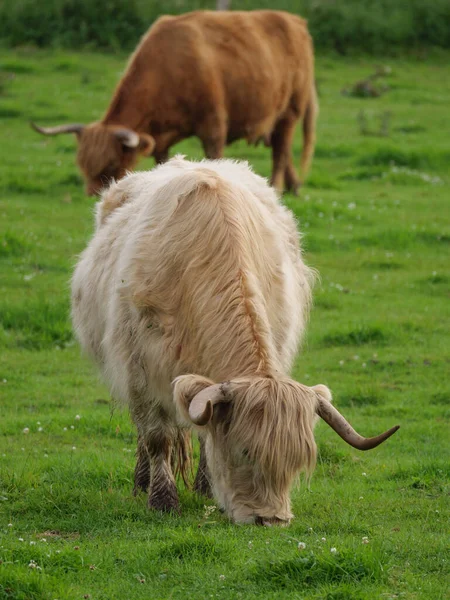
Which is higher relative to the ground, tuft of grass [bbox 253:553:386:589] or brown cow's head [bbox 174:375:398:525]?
brown cow's head [bbox 174:375:398:525]

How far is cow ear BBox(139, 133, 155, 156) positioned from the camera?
13508 millimetres

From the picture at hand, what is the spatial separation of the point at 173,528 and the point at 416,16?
22.3 m

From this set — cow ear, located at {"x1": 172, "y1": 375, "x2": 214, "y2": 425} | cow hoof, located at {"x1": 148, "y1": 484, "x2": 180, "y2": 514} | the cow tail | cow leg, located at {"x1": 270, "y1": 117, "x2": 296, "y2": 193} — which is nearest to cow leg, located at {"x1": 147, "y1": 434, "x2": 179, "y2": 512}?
cow hoof, located at {"x1": 148, "y1": 484, "x2": 180, "y2": 514}

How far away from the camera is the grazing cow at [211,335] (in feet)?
16.2

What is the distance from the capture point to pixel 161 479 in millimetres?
5945

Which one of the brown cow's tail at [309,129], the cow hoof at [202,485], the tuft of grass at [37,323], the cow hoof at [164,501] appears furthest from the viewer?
the brown cow's tail at [309,129]

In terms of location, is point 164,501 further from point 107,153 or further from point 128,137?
point 107,153

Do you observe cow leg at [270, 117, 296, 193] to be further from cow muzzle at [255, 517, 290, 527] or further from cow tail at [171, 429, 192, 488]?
cow muzzle at [255, 517, 290, 527]

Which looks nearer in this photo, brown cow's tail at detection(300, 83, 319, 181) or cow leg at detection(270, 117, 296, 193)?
cow leg at detection(270, 117, 296, 193)

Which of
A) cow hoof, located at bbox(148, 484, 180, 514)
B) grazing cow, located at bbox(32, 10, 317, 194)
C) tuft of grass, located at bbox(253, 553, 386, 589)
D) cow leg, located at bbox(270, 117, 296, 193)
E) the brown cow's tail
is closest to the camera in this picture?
tuft of grass, located at bbox(253, 553, 386, 589)

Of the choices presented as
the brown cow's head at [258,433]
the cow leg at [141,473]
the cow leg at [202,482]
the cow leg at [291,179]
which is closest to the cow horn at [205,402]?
the brown cow's head at [258,433]

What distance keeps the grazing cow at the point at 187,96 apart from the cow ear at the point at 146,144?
12 millimetres

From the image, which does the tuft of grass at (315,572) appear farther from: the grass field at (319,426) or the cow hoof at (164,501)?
the cow hoof at (164,501)

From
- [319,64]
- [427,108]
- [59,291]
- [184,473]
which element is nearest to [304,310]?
[184,473]
